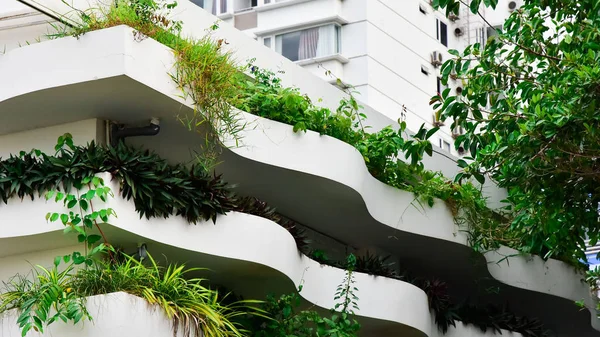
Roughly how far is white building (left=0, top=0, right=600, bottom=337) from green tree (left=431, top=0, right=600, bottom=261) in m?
2.24

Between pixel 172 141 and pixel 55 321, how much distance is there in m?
3.63

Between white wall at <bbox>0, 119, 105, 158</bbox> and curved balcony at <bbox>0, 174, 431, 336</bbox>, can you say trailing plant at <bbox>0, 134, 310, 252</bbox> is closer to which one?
curved balcony at <bbox>0, 174, 431, 336</bbox>

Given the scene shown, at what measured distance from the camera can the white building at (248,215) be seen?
44.1 ft

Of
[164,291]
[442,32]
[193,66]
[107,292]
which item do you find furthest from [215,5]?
[107,292]

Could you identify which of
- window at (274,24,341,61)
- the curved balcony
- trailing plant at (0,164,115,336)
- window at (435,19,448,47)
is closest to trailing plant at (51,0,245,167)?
the curved balcony

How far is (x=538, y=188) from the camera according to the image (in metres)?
15.3

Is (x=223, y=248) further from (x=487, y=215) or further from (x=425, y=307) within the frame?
(x=487, y=215)

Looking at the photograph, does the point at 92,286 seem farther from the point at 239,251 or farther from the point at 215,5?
the point at 215,5

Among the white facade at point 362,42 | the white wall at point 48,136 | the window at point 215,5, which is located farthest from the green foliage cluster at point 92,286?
the window at point 215,5

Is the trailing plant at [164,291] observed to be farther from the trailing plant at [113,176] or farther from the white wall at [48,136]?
the white wall at [48,136]

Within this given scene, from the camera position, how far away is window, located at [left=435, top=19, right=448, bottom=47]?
98.0 feet

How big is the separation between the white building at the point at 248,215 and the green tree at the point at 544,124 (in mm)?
2243

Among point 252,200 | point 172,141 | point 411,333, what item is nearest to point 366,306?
point 411,333

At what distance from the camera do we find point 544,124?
13.9 m
